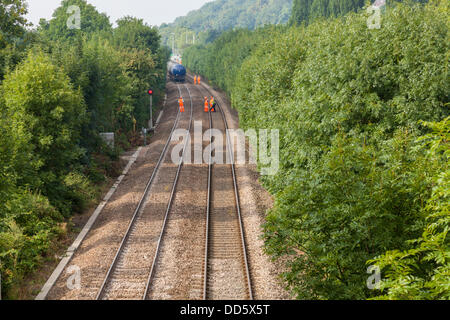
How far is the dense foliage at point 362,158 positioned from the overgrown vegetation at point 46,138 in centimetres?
848

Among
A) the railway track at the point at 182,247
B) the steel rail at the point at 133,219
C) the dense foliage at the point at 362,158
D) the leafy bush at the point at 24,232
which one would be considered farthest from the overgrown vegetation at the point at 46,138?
the dense foliage at the point at 362,158

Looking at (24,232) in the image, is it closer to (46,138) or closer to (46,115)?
(46,138)

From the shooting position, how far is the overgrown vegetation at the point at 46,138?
49.5ft

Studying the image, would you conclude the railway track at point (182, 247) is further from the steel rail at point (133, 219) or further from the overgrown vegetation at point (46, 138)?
the overgrown vegetation at point (46, 138)

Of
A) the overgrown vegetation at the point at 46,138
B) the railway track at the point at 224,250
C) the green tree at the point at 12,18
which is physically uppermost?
the green tree at the point at 12,18

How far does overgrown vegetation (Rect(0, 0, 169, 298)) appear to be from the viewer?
15.1 m

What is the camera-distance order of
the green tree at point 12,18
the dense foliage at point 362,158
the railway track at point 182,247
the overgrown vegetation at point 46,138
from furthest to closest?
the green tree at point 12,18 < the overgrown vegetation at point 46,138 < the railway track at point 182,247 < the dense foliage at point 362,158

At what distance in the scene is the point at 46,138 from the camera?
66.2ft

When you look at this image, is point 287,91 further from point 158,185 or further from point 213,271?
point 213,271

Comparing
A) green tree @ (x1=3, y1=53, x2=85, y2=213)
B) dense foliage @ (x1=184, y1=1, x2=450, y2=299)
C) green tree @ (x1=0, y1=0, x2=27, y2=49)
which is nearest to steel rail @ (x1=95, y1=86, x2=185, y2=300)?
green tree @ (x1=3, y1=53, x2=85, y2=213)

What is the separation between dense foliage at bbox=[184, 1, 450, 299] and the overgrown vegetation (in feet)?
27.8

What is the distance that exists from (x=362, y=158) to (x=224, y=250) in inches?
316

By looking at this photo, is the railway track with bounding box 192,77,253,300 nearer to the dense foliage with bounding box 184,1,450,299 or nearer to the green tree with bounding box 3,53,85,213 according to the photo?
the dense foliage with bounding box 184,1,450,299

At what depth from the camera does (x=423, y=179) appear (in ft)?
27.5
